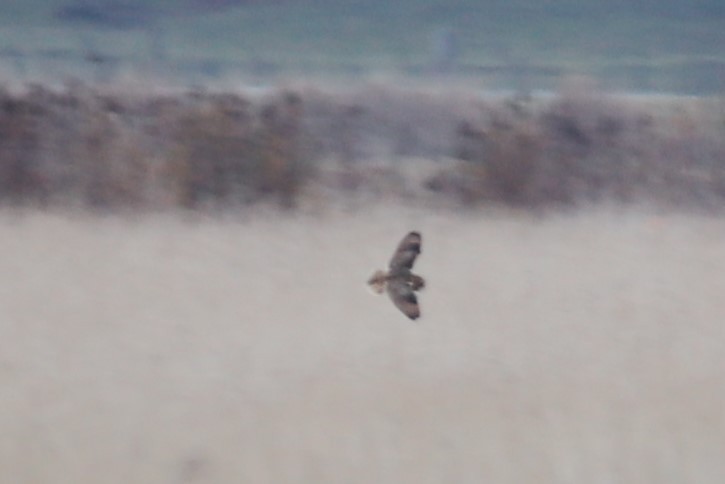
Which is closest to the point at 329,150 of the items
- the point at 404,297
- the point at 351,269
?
the point at 351,269

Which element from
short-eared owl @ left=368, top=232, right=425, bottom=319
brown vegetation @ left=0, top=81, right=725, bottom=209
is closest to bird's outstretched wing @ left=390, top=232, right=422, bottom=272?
short-eared owl @ left=368, top=232, right=425, bottom=319

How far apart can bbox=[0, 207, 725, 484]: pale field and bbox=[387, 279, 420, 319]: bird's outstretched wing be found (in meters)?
1.63

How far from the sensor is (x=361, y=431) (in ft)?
23.6

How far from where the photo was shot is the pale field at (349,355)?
6934 millimetres

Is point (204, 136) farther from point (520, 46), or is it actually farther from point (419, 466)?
point (520, 46)

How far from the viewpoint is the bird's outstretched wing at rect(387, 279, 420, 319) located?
5.26 metres

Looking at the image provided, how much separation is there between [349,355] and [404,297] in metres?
3.13

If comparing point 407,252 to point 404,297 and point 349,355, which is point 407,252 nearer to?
point 404,297

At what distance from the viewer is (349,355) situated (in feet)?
27.7

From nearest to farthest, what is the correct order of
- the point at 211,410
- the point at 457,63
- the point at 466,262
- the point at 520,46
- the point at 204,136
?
the point at 211,410 → the point at 466,262 → the point at 204,136 → the point at 457,63 → the point at 520,46

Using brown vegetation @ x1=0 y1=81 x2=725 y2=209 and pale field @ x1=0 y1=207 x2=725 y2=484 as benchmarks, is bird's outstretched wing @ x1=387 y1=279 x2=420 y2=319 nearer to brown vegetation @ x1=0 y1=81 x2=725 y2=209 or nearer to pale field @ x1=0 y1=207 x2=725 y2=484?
pale field @ x1=0 y1=207 x2=725 y2=484

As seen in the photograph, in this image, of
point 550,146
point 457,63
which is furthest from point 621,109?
point 457,63

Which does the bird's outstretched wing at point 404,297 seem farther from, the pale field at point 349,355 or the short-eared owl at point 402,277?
the pale field at point 349,355

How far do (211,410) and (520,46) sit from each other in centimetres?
1459
